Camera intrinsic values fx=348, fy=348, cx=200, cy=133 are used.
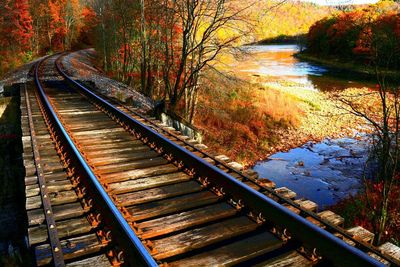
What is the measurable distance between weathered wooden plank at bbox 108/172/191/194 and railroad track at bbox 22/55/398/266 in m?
0.02

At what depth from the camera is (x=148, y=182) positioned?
5539 mm

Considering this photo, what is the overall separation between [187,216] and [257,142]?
15485 mm

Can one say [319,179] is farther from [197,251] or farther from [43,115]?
[197,251]

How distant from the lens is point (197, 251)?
3828 millimetres

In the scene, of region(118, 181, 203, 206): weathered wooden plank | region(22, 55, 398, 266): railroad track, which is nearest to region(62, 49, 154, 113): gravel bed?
region(22, 55, 398, 266): railroad track

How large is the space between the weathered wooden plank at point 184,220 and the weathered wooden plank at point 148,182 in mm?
1037

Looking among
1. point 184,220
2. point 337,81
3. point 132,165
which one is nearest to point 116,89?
Result: point 132,165

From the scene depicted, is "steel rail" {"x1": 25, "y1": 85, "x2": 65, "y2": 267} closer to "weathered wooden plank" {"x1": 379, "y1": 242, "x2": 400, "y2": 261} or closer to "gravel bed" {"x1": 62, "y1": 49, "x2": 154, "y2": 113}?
"weathered wooden plank" {"x1": 379, "y1": 242, "x2": 400, "y2": 261}

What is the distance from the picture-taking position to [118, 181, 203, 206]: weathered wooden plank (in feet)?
16.1

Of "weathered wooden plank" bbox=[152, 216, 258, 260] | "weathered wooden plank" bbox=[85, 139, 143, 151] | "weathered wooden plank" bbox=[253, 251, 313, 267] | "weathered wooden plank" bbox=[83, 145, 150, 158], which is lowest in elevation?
"weathered wooden plank" bbox=[253, 251, 313, 267]

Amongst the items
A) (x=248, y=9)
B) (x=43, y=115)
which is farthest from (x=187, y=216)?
(x=248, y=9)

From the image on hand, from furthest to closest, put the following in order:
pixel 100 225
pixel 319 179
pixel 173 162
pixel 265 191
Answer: pixel 319 179 < pixel 173 162 < pixel 265 191 < pixel 100 225

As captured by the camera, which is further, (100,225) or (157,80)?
(157,80)

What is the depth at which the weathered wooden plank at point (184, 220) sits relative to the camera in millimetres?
4108
